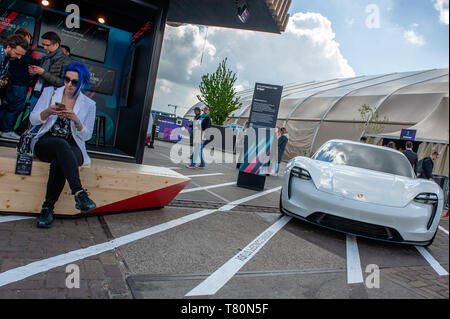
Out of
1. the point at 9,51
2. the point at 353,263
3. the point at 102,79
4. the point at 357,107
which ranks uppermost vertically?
the point at 357,107

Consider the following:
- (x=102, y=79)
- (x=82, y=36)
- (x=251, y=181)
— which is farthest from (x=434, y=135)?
(x=82, y=36)

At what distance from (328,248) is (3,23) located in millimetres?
6689

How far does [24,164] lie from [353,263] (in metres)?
3.51

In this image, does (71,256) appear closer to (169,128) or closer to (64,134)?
(64,134)

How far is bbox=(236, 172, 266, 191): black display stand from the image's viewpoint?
7.29m

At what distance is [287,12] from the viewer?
5938mm

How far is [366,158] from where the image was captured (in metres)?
4.87

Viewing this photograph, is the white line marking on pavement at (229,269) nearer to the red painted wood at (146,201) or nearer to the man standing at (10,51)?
the red painted wood at (146,201)

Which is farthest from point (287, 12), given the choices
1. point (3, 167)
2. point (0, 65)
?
point (3, 167)

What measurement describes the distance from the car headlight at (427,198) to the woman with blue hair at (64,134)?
374 cm

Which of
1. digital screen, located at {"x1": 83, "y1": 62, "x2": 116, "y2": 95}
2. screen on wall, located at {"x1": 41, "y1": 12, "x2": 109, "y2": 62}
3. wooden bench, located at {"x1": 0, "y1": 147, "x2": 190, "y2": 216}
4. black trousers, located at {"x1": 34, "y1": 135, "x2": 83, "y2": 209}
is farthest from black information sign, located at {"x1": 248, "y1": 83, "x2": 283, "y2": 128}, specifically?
black trousers, located at {"x1": 34, "y1": 135, "x2": 83, "y2": 209}


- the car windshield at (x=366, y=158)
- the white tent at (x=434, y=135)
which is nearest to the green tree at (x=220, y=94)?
the white tent at (x=434, y=135)
